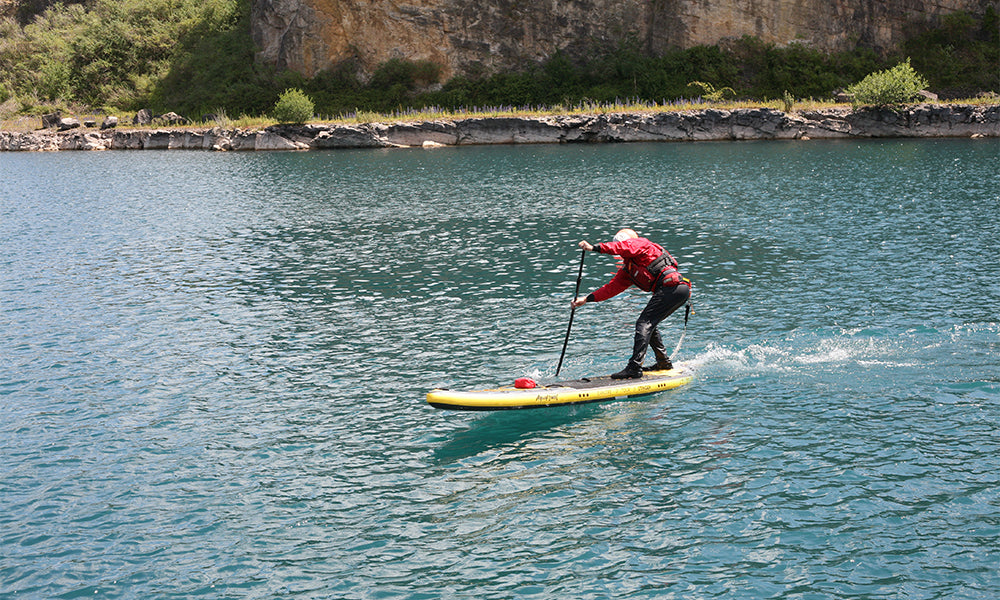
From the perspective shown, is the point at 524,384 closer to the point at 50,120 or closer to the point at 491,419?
the point at 491,419

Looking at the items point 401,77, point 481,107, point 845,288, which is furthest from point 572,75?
point 845,288

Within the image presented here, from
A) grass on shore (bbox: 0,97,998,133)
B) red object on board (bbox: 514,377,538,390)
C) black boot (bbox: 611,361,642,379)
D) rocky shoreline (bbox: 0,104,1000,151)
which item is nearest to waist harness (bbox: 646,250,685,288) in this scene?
black boot (bbox: 611,361,642,379)

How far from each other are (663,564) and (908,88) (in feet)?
210

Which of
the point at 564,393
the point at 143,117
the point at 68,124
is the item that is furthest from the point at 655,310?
the point at 68,124

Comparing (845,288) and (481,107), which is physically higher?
(481,107)

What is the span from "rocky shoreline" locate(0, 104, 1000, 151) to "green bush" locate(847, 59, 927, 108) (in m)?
0.88

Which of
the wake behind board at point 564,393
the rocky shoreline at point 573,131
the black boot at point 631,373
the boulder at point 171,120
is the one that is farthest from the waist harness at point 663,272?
the boulder at point 171,120

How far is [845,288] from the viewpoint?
21641 mm

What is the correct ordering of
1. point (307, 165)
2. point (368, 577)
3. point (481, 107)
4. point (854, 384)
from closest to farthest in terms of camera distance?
point (368, 577) → point (854, 384) → point (307, 165) → point (481, 107)

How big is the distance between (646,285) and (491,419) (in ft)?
12.8

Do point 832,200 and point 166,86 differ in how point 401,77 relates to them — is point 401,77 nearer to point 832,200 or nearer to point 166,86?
point 166,86

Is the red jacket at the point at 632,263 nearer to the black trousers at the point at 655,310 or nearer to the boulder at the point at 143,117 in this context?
the black trousers at the point at 655,310

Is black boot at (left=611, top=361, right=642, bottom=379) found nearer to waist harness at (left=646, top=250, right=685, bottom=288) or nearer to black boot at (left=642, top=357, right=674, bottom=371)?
black boot at (left=642, top=357, right=674, bottom=371)

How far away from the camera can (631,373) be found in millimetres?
15148
